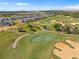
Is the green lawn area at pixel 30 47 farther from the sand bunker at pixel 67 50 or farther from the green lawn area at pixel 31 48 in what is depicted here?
the sand bunker at pixel 67 50

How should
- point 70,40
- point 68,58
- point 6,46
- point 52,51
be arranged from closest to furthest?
point 68,58
point 52,51
point 6,46
point 70,40

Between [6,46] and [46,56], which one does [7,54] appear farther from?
[46,56]

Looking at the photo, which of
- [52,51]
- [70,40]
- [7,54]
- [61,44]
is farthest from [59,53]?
[7,54]

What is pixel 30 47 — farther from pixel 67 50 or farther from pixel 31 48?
pixel 67 50

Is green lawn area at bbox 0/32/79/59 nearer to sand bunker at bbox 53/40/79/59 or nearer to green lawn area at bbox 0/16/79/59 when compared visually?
green lawn area at bbox 0/16/79/59

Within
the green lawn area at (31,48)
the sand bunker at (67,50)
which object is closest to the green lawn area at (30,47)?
the green lawn area at (31,48)

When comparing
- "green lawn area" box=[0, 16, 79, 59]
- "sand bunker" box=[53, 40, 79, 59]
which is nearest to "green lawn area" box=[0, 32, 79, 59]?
"green lawn area" box=[0, 16, 79, 59]

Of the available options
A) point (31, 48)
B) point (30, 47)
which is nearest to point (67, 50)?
point (31, 48)

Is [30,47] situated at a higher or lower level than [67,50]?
higher
